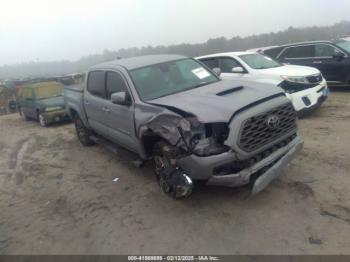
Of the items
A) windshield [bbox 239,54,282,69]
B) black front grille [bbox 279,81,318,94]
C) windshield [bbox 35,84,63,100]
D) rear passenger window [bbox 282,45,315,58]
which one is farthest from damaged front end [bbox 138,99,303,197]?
windshield [bbox 35,84,63,100]

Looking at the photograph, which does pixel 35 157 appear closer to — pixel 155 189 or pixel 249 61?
pixel 155 189

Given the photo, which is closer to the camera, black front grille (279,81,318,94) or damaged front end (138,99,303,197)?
damaged front end (138,99,303,197)

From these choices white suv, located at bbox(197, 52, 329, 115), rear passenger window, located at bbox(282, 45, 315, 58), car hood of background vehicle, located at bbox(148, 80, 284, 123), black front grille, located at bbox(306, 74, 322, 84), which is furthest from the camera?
rear passenger window, located at bbox(282, 45, 315, 58)

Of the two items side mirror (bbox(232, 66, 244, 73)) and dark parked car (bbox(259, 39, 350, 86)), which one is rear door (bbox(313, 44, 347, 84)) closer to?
dark parked car (bbox(259, 39, 350, 86))

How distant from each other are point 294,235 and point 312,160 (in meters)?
2.22

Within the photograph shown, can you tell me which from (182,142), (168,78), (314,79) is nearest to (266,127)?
(182,142)

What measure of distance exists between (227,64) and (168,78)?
14.3 ft

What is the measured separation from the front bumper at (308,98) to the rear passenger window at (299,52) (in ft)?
12.6

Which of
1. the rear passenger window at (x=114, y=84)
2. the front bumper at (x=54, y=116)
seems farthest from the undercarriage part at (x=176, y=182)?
the front bumper at (x=54, y=116)

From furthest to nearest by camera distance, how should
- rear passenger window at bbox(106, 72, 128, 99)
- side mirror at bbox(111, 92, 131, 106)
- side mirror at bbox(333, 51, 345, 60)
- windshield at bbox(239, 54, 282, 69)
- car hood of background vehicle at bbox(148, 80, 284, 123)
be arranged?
side mirror at bbox(333, 51, 345, 60) < windshield at bbox(239, 54, 282, 69) < rear passenger window at bbox(106, 72, 128, 99) < side mirror at bbox(111, 92, 131, 106) < car hood of background vehicle at bbox(148, 80, 284, 123)

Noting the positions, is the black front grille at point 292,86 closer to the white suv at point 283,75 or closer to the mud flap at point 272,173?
the white suv at point 283,75

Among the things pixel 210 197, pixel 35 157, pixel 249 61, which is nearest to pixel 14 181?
pixel 35 157

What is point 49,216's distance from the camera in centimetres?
516

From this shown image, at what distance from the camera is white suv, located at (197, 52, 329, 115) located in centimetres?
829
